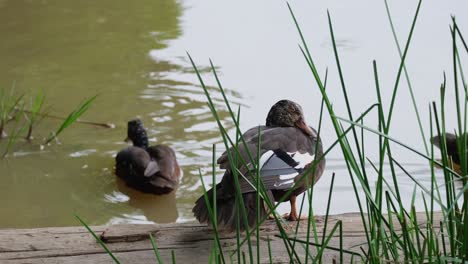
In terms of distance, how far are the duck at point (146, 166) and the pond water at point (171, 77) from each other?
10cm

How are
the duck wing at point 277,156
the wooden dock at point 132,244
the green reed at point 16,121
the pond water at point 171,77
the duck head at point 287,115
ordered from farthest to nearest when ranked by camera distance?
the green reed at point 16,121
the pond water at point 171,77
the duck head at point 287,115
the duck wing at point 277,156
the wooden dock at point 132,244

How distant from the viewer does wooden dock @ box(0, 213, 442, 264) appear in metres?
2.79

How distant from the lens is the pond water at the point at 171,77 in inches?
229

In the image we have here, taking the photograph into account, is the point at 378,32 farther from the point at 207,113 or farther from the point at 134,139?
the point at 134,139

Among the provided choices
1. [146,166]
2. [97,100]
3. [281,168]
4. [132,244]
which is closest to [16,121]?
[146,166]

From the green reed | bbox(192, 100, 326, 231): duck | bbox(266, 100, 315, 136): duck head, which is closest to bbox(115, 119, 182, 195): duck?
the green reed

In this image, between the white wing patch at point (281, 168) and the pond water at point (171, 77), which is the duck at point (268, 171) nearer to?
the white wing patch at point (281, 168)

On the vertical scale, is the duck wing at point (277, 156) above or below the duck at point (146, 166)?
above

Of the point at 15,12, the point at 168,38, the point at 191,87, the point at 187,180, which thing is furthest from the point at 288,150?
the point at 15,12

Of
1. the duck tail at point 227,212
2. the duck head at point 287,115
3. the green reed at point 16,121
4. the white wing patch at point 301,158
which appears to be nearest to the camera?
the duck tail at point 227,212

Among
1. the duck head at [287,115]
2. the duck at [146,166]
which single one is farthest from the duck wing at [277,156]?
the duck at [146,166]

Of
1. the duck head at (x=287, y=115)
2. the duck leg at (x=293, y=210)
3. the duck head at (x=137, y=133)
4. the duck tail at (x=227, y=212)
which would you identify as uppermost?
the duck head at (x=287, y=115)

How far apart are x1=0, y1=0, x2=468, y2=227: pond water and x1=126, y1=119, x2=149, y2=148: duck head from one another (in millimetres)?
252

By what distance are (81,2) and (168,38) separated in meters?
1.62
